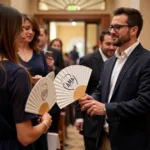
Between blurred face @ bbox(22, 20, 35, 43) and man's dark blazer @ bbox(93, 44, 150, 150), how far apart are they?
981 millimetres

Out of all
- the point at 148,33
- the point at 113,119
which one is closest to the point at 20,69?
the point at 113,119

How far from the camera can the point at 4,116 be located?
4.33ft

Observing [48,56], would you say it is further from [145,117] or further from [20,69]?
[20,69]

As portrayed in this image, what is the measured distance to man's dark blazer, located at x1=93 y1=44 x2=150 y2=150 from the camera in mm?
1789

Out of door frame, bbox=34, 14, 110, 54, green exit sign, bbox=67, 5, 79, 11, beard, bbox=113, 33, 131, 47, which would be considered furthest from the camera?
green exit sign, bbox=67, 5, 79, 11

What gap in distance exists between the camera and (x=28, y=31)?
2523 millimetres

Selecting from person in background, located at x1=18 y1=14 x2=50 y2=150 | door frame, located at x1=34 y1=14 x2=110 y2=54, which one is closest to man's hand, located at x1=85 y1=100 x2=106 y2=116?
person in background, located at x1=18 y1=14 x2=50 y2=150

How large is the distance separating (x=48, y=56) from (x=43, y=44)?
55 centimetres

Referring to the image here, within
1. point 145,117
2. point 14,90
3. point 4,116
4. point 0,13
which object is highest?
point 0,13

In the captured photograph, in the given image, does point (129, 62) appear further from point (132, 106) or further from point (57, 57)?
point (57, 57)

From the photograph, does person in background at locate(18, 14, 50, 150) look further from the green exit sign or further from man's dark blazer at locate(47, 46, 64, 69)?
the green exit sign

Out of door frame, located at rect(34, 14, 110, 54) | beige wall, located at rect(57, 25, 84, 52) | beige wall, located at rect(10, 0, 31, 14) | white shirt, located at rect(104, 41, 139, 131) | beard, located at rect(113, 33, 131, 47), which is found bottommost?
beige wall, located at rect(57, 25, 84, 52)

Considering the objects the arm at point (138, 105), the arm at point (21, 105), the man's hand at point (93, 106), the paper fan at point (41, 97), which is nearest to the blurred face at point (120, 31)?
the arm at point (138, 105)

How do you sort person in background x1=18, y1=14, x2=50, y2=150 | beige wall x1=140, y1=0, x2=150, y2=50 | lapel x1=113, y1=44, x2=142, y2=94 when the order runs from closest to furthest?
lapel x1=113, y1=44, x2=142, y2=94, person in background x1=18, y1=14, x2=50, y2=150, beige wall x1=140, y1=0, x2=150, y2=50
